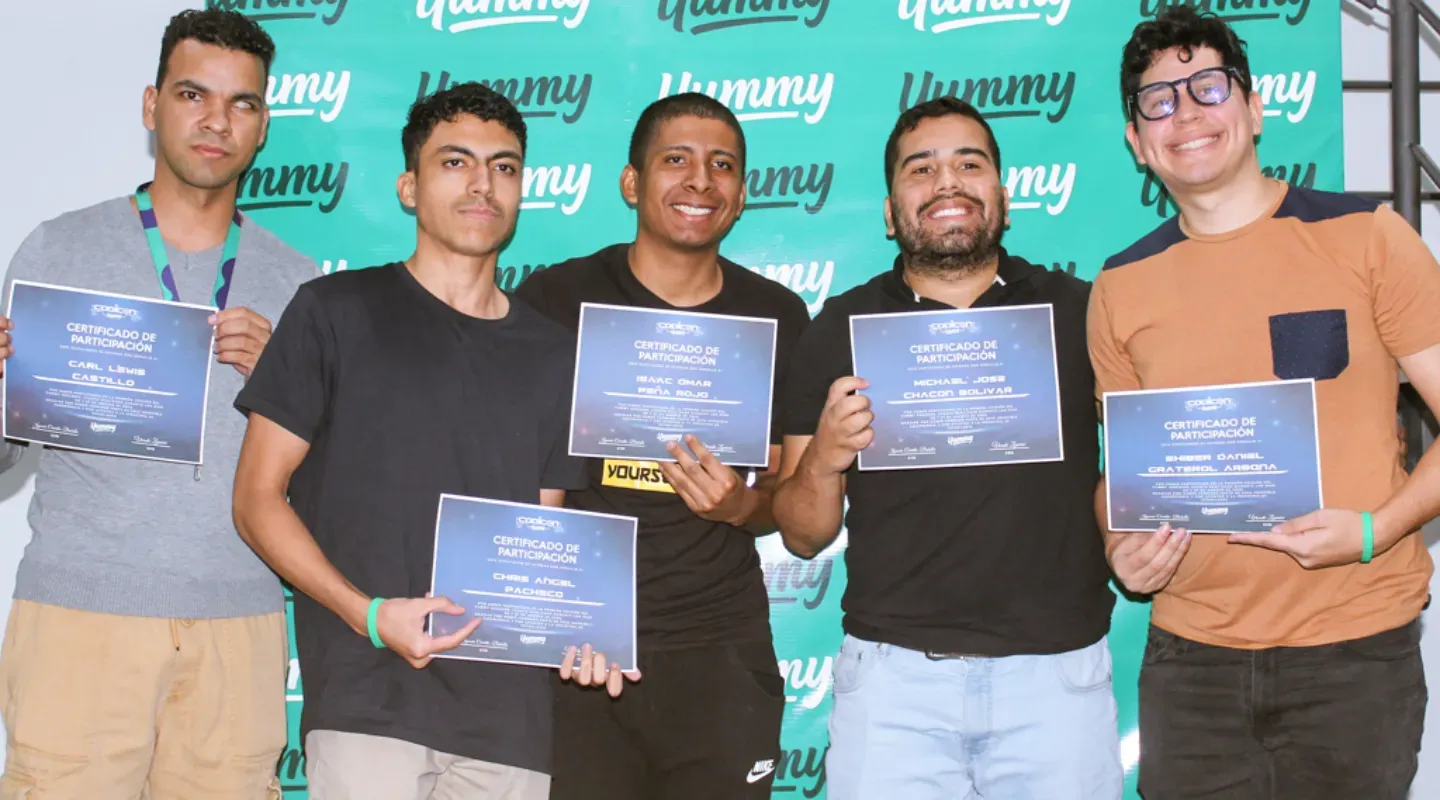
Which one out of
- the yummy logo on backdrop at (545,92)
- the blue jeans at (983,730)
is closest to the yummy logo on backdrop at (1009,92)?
the yummy logo on backdrop at (545,92)

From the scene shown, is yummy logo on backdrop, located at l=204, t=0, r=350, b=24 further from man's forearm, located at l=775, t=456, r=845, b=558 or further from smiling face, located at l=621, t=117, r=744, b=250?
man's forearm, located at l=775, t=456, r=845, b=558

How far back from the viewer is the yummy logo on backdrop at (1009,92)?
3.53 m

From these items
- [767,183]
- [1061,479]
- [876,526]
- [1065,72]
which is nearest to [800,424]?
[876,526]

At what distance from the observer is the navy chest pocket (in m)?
2.49

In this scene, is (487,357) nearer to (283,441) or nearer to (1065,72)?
(283,441)

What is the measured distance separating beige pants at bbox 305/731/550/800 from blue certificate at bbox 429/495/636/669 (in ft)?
0.77

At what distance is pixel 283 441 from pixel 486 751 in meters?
0.80

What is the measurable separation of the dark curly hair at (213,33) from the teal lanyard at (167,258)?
32cm

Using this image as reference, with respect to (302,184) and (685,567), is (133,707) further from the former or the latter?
(302,184)

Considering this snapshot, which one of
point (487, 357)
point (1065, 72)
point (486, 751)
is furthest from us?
point (1065, 72)

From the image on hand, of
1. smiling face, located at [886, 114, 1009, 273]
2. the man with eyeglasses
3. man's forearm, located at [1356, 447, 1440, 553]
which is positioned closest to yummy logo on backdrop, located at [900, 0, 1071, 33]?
smiling face, located at [886, 114, 1009, 273]

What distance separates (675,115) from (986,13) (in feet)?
3.78

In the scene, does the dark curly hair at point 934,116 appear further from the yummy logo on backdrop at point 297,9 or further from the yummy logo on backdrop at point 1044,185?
the yummy logo on backdrop at point 297,9

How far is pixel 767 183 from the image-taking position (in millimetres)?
3557
